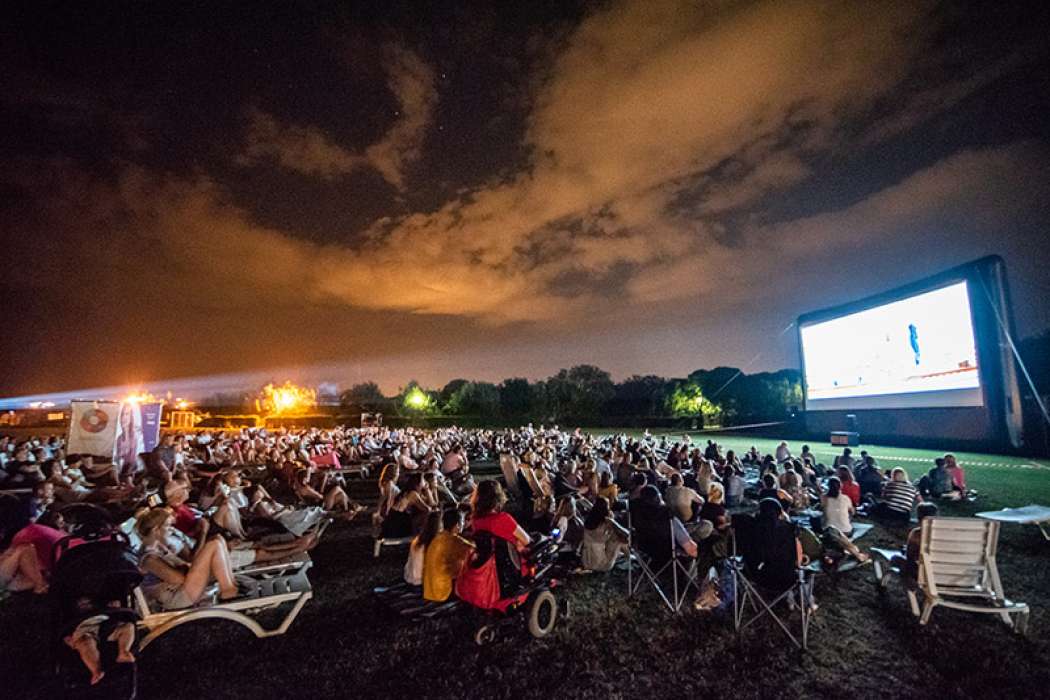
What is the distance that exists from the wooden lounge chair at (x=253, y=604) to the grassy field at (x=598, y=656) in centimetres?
24

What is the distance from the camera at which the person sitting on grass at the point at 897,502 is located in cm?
921

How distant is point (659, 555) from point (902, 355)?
67.2 feet

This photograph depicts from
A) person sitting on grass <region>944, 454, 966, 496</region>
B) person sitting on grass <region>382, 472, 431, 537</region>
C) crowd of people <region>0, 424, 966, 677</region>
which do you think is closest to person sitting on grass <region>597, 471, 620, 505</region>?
crowd of people <region>0, 424, 966, 677</region>

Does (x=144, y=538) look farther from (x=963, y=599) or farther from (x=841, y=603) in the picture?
(x=963, y=599)

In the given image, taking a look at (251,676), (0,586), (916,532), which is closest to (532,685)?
(251,676)

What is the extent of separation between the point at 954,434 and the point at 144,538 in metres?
26.2

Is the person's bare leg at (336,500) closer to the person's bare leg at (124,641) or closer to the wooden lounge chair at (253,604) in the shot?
the wooden lounge chair at (253,604)

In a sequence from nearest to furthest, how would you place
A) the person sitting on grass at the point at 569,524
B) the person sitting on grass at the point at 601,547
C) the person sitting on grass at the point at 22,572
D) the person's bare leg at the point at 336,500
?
1. the person sitting on grass at the point at 22,572
2. the person sitting on grass at the point at 601,547
3. the person sitting on grass at the point at 569,524
4. the person's bare leg at the point at 336,500

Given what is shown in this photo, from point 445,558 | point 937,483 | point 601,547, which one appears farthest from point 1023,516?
point 445,558

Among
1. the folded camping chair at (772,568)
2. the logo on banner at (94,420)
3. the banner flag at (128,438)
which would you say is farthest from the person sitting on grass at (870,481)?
the logo on banner at (94,420)

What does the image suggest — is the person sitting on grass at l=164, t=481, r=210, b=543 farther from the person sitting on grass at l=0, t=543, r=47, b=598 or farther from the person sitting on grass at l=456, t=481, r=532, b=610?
the person sitting on grass at l=456, t=481, r=532, b=610

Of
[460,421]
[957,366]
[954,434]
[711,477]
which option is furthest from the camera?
[460,421]

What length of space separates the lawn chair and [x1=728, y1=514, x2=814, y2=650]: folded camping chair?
119 cm

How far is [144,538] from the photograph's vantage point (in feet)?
18.2
